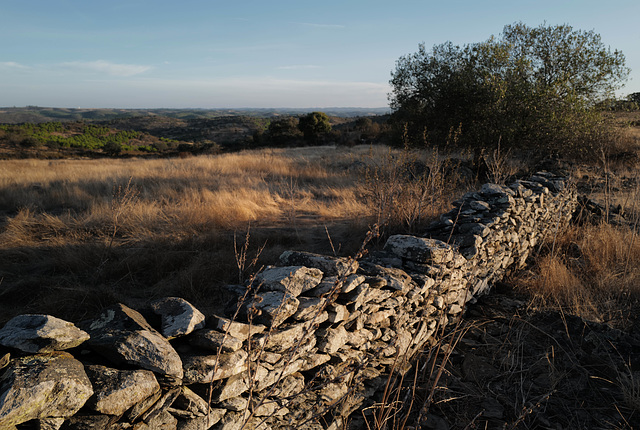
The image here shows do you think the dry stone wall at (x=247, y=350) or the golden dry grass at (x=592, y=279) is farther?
the golden dry grass at (x=592, y=279)

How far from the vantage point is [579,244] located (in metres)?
6.14

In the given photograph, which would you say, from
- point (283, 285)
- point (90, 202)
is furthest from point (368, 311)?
point (90, 202)

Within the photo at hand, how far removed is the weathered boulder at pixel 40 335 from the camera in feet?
5.54

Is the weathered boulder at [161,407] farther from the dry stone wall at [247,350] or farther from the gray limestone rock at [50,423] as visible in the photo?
the gray limestone rock at [50,423]

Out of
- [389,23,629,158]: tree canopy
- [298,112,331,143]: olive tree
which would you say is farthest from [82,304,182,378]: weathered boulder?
[298,112,331,143]: olive tree

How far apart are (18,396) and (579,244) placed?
23.9ft

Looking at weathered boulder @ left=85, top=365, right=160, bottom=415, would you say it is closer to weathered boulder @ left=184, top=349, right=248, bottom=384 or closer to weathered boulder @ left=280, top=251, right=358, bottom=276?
weathered boulder @ left=184, top=349, right=248, bottom=384

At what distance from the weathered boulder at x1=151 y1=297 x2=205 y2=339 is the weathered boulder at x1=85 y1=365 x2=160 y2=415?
32 cm

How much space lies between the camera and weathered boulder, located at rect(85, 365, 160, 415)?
1.64 meters

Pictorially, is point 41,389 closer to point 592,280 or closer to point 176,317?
point 176,317

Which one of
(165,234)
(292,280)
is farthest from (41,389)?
(165,234)

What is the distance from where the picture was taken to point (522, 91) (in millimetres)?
10305

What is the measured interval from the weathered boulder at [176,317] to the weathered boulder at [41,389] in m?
0.51

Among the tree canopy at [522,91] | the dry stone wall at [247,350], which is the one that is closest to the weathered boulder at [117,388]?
the dry stone wall at [247,350]
